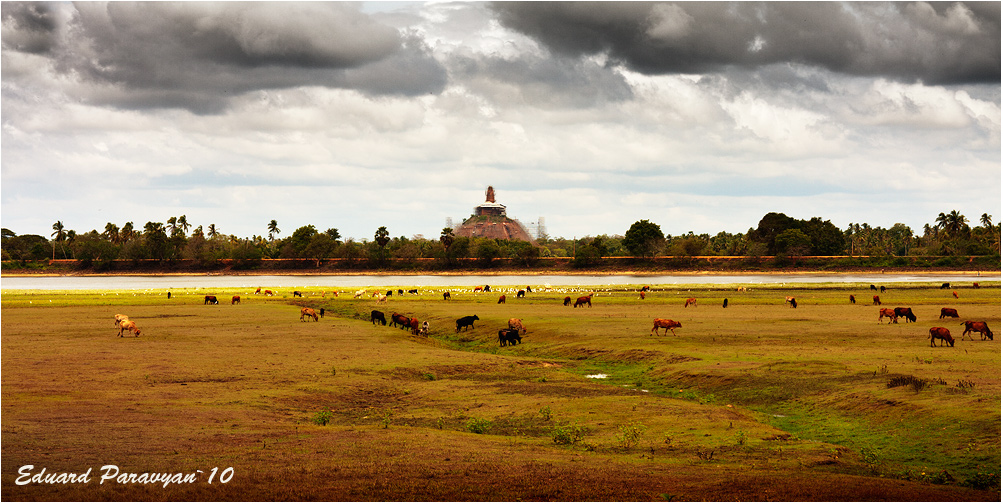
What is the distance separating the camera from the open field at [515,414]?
14.8 m

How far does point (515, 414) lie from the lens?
75.3ft

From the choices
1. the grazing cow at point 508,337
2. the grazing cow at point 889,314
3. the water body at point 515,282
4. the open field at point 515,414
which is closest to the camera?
the open field at point 515,414

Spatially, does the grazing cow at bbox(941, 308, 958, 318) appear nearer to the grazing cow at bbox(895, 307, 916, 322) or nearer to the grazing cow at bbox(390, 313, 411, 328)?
the grazing cow at bbox(895, 307, 916, 322)

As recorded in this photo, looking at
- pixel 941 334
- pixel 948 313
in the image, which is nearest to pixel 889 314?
pixel 948 313

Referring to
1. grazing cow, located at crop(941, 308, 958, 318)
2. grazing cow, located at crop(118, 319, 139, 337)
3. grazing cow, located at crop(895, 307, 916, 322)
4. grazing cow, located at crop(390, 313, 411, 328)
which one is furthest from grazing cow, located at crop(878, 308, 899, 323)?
grazing cow, located at crop(118, 319, 139, 337)

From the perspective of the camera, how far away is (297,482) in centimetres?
1448

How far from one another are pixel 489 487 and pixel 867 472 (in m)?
8.42

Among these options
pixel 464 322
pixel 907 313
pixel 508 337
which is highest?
pixel 907 313

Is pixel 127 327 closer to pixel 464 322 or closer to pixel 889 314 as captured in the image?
pixel 464 322

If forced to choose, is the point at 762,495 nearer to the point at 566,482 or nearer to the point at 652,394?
the point at 566,482

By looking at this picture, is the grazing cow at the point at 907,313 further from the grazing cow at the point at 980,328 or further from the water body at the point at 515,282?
the water body at the point at 515,282

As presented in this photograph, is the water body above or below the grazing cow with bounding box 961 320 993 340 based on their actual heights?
below

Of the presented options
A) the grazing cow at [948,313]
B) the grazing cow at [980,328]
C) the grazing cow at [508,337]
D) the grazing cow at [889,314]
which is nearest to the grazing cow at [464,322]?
the grazing cow at [508,337]

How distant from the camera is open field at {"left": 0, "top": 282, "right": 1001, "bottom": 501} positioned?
14.8 m
